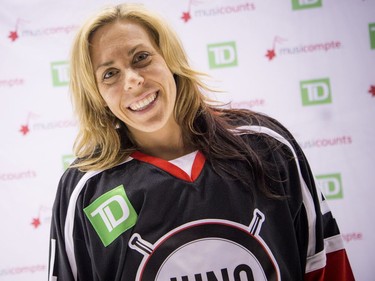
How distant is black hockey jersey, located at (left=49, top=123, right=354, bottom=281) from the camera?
41.3 inches

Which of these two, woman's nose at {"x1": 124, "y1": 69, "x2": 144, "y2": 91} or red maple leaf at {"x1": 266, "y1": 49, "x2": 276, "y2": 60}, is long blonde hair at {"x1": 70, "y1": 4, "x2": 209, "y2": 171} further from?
red maple leaf at {"x1": 266, "y1": 49, "x2": 276, "y2": 60}

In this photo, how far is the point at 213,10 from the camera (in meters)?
2.43

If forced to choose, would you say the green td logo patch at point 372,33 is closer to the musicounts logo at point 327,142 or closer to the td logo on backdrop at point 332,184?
the musicounts logo at point 327,142

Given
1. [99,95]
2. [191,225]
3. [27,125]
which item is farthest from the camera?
[27,125]

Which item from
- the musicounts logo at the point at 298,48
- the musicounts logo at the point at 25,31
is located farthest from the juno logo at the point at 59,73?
the musicounts logo at the point at 298,48

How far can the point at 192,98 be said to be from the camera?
1.21 meters

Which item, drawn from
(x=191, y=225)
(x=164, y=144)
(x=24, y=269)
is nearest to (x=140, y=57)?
(x=164, y=144)

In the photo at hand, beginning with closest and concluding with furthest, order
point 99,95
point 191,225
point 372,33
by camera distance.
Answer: point 191,225, point 99,95, point 372,33

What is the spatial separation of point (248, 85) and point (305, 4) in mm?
612

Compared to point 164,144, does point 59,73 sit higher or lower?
higher

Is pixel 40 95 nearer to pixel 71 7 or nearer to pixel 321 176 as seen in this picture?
pixel 71 7

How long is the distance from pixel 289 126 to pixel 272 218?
1.45 m

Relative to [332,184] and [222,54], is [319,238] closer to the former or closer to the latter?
[332,184]

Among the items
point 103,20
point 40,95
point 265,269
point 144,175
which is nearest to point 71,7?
point 40,95
